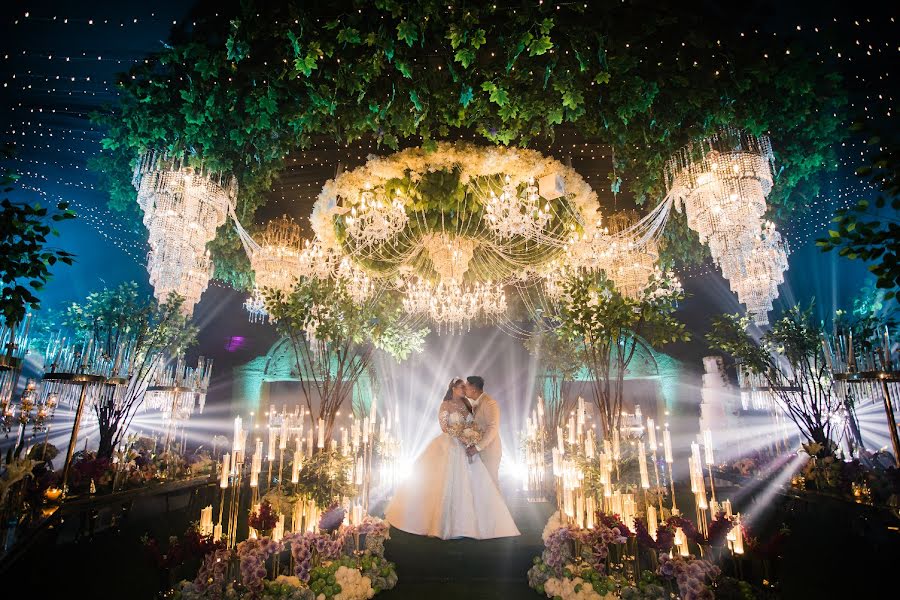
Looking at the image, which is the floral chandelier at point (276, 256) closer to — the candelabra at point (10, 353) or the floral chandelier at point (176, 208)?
the floral chandelier at point (176, 208)

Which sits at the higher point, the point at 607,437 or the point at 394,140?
the point at 394,140

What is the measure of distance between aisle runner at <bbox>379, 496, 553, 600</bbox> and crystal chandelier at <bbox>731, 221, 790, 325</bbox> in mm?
3988

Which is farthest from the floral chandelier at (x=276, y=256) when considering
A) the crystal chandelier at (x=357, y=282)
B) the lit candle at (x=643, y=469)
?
the lit candle at (x=643, y=469)

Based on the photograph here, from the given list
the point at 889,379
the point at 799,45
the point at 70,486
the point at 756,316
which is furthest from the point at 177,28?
the point at 756,316

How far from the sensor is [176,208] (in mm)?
5141

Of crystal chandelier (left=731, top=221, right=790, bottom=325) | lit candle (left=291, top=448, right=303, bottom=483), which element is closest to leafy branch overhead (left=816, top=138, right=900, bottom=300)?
crystal chandelier (left=731, top=221, right=790, bottom=325)

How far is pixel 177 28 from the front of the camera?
397 centimetres

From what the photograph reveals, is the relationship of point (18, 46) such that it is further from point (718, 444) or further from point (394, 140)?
point (718, 444)

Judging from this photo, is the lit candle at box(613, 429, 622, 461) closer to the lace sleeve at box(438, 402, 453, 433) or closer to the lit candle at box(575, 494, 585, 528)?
the lit candle at box(575, 494, 585, 528)

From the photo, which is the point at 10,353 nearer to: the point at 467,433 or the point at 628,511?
the point at 467,433

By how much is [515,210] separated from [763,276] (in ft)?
10.6

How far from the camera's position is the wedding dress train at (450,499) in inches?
186

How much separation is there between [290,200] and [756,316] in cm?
692

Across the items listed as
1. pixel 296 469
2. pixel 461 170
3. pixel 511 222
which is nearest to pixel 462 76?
pixel 461 170
